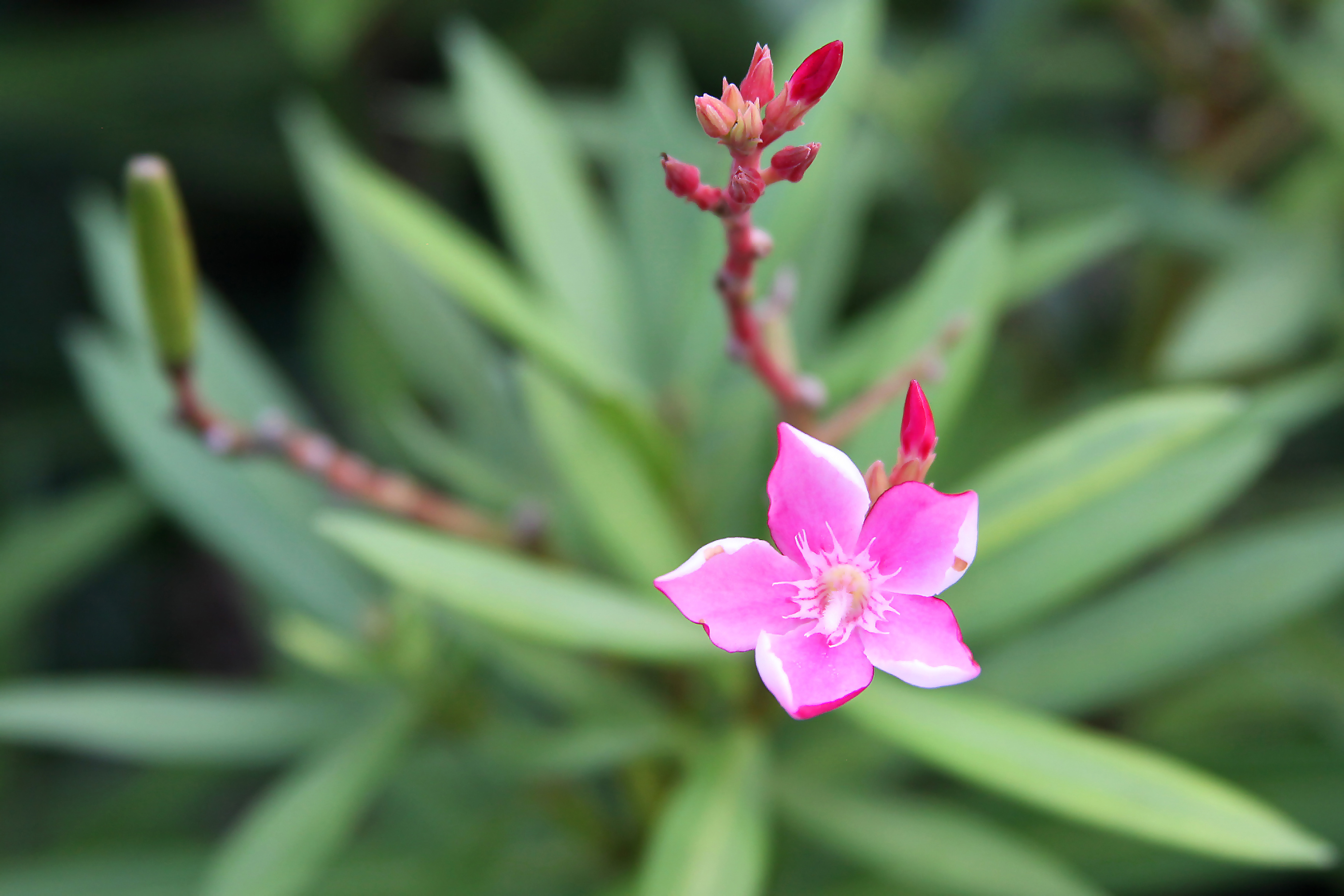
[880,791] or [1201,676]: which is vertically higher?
[1201,676]

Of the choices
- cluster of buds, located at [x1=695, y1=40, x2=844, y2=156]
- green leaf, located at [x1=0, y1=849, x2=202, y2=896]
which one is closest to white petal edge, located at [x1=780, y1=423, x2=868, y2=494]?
cluster of buds, located at [x1=695, y1=40, x2=844, y2=156]

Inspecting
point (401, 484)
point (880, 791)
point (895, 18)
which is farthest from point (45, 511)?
point (895, 18)

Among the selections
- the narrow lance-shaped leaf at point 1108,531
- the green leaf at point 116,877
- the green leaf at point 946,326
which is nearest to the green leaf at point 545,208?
the green leaf at point 946,326

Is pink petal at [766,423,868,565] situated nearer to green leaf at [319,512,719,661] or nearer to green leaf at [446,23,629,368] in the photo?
green leaf at [319,512,719,661]

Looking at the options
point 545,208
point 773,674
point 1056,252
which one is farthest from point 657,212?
point 773,674

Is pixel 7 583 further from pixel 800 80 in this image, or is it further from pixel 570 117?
pixel 800 80

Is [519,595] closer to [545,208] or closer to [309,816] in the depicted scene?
[309,816]
